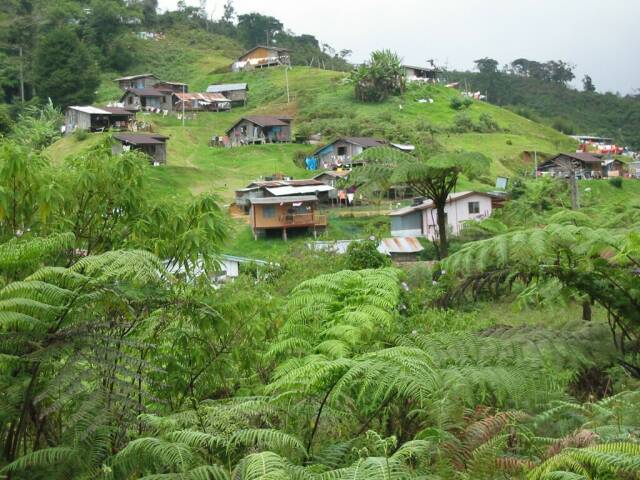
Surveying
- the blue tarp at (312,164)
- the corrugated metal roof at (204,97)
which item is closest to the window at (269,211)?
the blue tarp at (312,164)

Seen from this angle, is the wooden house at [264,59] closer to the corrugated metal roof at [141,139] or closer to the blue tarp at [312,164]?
the blue tarp at [312,164]

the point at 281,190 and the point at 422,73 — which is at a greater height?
the point at 422,73

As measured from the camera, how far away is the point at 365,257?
735 inches

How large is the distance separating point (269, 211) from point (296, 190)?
330 centimetres

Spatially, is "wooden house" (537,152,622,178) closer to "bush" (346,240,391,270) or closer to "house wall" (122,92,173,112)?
"house wall" (122,92,173,112)

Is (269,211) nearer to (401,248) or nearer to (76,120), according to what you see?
(401,248)

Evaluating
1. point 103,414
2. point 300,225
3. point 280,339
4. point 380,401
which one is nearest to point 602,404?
point 380,401

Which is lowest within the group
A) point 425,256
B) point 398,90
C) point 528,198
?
point 425,256

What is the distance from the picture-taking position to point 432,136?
54.6m

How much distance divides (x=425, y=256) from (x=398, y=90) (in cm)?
3862

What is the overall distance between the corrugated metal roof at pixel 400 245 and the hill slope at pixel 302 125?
1197 cm

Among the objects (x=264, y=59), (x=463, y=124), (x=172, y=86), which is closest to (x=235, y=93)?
(x=172, y=86)

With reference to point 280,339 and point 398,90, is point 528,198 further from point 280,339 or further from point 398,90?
point 398,90

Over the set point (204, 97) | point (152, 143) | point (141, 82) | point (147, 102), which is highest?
point (141, 82)
